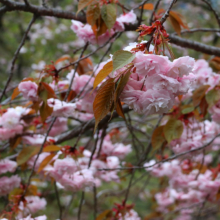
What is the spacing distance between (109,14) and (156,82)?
20.7 inches

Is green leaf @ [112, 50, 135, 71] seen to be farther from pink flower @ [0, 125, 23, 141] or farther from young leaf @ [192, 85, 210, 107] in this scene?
pink flower @ [0, 125, 23, 141]

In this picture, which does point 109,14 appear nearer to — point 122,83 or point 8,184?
point 122,83

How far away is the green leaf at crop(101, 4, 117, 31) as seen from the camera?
961 millimetres

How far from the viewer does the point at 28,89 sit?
101 centimetres

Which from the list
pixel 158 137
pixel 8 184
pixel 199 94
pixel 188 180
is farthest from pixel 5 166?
pixel 188 180

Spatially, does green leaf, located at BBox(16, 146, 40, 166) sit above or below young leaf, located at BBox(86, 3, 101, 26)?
below

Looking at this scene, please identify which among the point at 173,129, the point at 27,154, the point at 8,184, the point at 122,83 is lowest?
the point at 8,184

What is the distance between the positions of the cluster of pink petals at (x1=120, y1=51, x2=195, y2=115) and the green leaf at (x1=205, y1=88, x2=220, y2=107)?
1.68 feet

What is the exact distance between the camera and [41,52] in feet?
11.7

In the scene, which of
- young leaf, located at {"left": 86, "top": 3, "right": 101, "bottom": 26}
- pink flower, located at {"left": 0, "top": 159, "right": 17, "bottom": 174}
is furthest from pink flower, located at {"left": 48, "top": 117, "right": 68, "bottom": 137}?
young leaf, located at {"left": 86, "top": 3, "right": 101, "bottom": 26}

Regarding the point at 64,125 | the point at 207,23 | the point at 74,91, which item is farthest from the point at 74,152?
the point at 207,23

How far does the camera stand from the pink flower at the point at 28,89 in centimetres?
99

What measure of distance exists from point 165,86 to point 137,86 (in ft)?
0.23

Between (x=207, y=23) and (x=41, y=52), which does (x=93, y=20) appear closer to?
→ (x=41, y=52)
